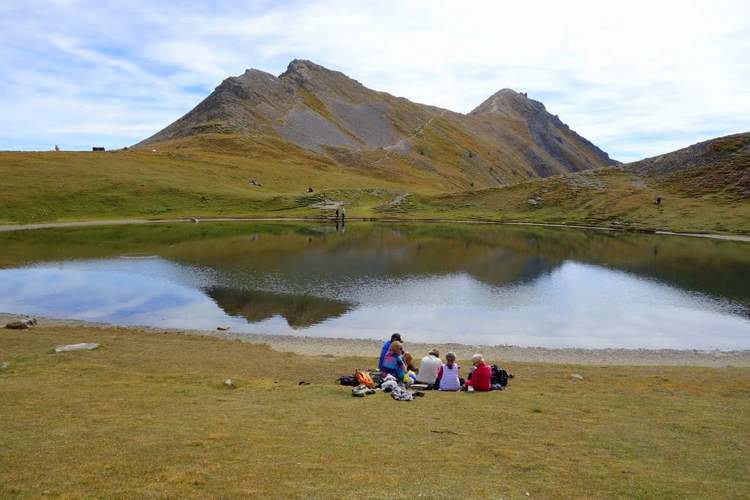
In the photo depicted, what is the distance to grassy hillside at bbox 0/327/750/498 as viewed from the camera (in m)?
13.1

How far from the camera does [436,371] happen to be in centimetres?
2447

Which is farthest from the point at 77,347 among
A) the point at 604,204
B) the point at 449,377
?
the point at 604,204

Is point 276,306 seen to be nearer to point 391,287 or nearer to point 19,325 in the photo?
point 391,287

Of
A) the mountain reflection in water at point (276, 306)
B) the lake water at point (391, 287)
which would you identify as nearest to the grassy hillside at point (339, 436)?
the lake water at point (391, 287)

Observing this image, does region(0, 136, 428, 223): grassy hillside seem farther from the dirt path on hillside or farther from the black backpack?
the black backpack

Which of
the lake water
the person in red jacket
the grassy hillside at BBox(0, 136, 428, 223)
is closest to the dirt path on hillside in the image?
the grassy hillside at BBox(0, 136, 428, 223)

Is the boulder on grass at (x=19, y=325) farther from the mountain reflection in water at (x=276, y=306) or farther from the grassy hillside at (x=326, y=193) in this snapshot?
the grassy hillside at (x=326, y=193)

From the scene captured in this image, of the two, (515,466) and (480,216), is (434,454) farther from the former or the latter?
(480,216)

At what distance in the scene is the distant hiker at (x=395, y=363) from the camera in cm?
2452

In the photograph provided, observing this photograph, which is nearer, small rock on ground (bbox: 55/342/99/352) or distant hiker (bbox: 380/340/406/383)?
distant hiker (bbox: 380/340/406/383)

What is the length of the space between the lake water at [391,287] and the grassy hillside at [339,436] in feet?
51.7

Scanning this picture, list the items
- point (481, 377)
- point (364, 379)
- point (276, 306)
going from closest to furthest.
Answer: point (364, 379) → point (481, 377) → point (276, 306)

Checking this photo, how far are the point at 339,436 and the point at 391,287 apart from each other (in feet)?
132

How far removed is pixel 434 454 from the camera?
1532 cm
